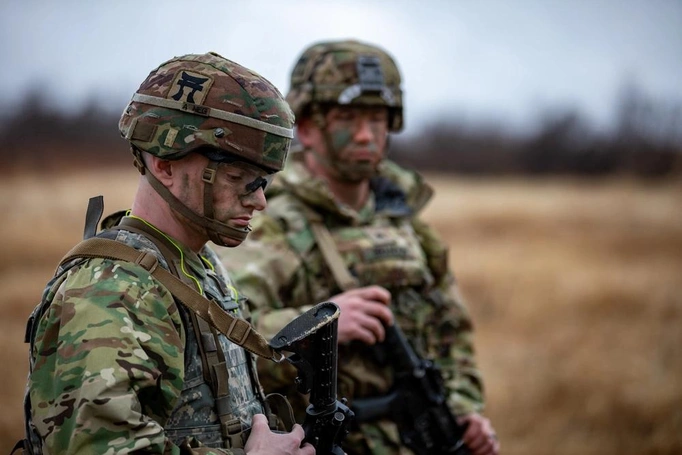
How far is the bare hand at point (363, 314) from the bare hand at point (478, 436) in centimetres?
75

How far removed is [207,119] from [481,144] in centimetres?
1788

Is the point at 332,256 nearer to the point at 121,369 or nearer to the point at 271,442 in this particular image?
the point at 271,442

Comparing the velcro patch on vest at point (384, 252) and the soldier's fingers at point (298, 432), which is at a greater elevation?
the velcro patch on vest at point (384, 252)

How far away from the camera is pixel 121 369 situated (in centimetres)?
184

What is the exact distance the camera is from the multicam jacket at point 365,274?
3.42 m

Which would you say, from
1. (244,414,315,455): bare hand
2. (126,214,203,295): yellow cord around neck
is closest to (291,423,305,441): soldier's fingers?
(244,414,315,455): bare hand

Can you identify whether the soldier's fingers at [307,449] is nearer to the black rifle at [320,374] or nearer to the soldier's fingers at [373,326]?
the black rifle at [320,374]

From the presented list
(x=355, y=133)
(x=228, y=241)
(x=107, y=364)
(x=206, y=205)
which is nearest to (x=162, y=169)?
(x=206, y=205)

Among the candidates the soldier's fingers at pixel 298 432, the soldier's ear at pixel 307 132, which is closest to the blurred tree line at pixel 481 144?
the soldier's ear at pixel 307 132

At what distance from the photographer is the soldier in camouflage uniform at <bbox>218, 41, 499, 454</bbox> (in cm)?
341

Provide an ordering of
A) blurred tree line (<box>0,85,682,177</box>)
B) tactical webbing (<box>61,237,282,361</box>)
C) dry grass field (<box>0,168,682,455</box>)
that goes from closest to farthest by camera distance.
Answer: tactical webbing (<box>61,237,282,361</box>)
dry grass field (<box>0,168,682,455</box>)
blurred tree line (<box>0,85,682,177</box>)

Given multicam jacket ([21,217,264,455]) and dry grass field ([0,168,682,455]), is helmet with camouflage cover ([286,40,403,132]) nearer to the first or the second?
multicam jacket ([21,217,264,455])

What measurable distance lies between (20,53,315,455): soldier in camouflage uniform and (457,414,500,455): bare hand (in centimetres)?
161

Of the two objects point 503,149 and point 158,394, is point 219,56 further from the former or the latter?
point 503,149
